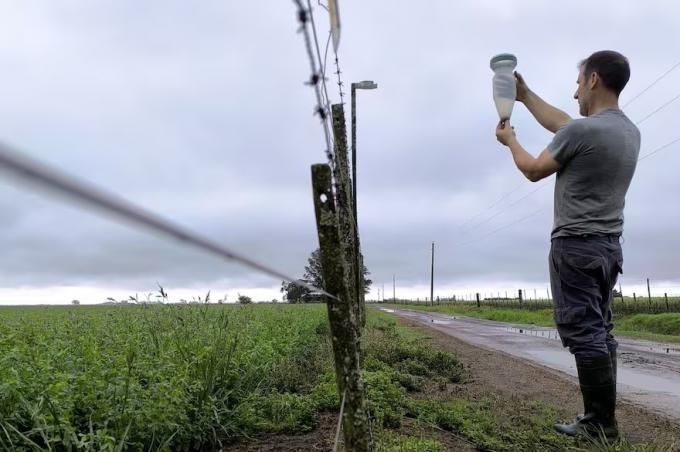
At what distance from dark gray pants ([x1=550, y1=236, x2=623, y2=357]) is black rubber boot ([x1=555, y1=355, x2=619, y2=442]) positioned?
0.07 meters

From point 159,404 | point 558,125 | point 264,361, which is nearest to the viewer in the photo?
point 159,404

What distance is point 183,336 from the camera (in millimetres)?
4406

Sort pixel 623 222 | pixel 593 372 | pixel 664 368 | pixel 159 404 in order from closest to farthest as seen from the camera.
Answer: pixel 159 404 → pixel 593 372 → pixel 623 222 → pixel 664 368

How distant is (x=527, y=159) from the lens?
3348 mm

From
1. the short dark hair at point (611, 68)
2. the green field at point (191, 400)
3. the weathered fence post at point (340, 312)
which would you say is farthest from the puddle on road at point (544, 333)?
the weathered fence post at point (340, 312)

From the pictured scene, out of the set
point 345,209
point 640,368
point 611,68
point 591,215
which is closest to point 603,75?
point 611,68

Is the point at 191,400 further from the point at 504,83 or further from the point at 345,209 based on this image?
the point at 504,83

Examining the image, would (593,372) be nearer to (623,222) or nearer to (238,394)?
(623,222)

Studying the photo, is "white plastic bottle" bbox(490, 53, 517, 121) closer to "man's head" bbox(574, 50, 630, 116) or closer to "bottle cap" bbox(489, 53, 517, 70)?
"bottle cap" bbox(489, 53, 517, 70)

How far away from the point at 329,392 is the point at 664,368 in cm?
641

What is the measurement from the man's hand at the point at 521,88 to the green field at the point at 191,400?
92.3 inches

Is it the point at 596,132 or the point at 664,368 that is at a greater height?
the point at 596,132

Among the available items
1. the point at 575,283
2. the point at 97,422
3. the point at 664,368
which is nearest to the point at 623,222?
the point at 575,283

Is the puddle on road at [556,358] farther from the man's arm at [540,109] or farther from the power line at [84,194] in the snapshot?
the power line at [84,194]
